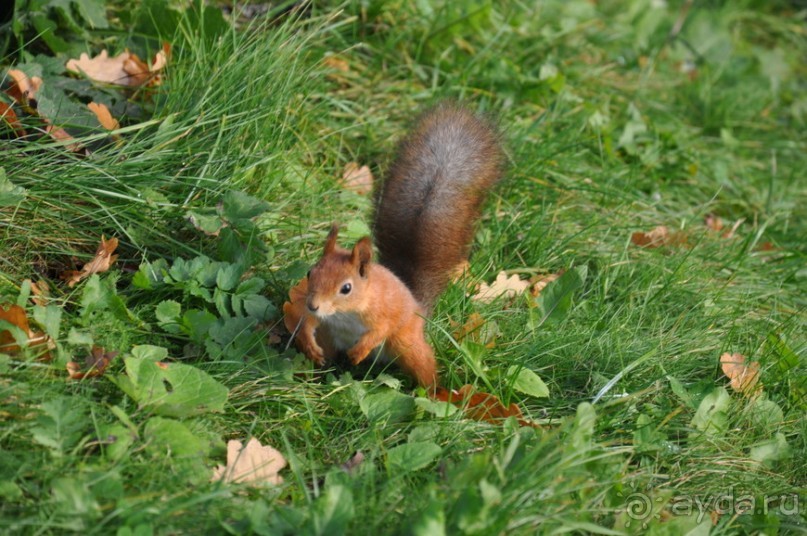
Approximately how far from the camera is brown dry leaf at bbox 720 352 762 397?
2.40 meters

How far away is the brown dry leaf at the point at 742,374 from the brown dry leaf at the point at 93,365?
159cm

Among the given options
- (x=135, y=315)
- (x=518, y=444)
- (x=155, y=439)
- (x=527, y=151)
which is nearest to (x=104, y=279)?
(x=135, y=315)

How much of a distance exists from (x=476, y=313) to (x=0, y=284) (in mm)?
1227

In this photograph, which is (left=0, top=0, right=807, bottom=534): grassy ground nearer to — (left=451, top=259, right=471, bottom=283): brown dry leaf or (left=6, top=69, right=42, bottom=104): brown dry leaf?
(left=451, top=259, right=471, bottom=283): brown dry leaf

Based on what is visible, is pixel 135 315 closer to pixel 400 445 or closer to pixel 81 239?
pixel 81 239

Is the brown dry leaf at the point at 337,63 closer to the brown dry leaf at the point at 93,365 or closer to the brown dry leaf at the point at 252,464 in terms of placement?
the brown dry leaf at the point at 93,365

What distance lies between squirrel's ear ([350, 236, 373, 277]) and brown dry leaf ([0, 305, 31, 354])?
0.75m

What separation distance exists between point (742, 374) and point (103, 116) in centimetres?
194

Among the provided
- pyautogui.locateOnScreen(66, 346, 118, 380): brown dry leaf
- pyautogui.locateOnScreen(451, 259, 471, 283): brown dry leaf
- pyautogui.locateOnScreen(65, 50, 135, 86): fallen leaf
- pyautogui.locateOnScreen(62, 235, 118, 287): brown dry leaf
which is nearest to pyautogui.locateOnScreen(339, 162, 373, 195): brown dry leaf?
pyautogui.locateOnScreen(451, 259, 471, 283): brown dry leaf

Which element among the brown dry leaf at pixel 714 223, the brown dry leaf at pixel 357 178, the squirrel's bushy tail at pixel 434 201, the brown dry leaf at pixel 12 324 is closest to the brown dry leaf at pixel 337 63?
the brown dry leaf at pixel 357 178

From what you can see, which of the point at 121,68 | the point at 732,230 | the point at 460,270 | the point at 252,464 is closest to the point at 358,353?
the point at 252,464

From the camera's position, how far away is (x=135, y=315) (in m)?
2.21

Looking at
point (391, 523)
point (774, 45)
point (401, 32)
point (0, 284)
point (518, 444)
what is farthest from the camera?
point (774, 45)

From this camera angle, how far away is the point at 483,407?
2.22m
